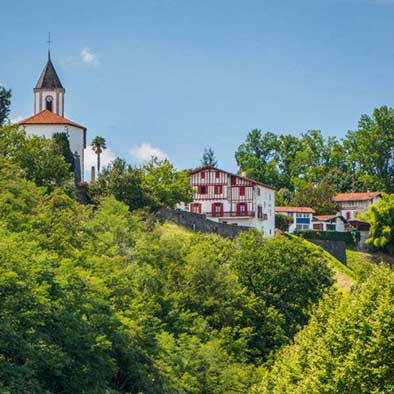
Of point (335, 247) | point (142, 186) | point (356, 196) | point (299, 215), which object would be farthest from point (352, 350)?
point (356, 196)

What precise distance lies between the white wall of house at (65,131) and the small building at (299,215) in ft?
90.5

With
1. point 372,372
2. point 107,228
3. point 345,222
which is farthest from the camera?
point 345,222

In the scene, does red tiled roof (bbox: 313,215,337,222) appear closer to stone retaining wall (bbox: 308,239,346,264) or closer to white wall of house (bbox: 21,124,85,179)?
stone retaining wall (bbox: 308,239,346,264)

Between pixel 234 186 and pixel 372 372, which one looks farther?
pixel 234 186

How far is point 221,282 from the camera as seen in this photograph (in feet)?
183

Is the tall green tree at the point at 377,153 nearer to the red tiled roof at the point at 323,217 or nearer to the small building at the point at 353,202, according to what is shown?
the small building at the point at 353,202

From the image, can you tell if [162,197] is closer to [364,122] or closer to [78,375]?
[78,375]

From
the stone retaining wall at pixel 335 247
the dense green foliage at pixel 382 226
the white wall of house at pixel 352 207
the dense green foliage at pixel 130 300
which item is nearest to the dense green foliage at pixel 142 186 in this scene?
the dense green foliage at pixel 130 300

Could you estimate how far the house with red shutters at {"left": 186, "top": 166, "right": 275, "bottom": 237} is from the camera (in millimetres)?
96000

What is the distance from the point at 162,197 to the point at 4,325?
48162mm

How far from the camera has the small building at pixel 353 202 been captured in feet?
382

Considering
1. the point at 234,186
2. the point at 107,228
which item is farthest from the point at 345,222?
the point at 107,228

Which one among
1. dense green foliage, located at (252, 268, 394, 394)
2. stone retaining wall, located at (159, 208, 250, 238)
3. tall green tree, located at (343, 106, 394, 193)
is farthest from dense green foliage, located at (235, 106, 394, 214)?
dense green foliage, located at (252, 268, 394, 394)

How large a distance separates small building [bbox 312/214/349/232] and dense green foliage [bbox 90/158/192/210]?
23.4 m
